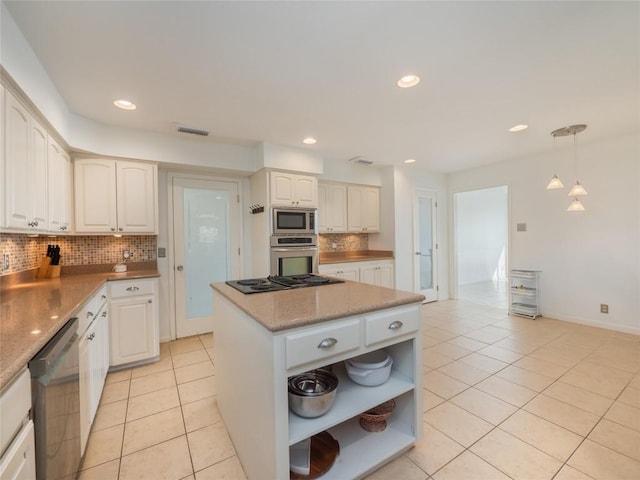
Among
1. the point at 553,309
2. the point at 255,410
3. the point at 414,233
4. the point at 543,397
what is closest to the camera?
the point at 255,410

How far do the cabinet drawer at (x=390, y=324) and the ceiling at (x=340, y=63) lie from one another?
1605 mm

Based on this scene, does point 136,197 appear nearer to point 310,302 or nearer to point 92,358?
point 92,358

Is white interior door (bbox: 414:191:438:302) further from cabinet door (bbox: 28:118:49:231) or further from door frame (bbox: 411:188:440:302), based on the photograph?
cabinet door (bbox: 28:118:49:231)

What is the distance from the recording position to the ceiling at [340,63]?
1.50m

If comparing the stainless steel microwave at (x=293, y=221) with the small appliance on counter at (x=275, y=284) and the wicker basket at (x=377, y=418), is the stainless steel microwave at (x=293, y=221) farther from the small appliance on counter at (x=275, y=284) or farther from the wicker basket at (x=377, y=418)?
the wicker basket at (x=377, y=418)

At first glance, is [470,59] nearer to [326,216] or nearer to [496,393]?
[496,393]

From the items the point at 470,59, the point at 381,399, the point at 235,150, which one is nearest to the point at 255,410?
the point at 381,399

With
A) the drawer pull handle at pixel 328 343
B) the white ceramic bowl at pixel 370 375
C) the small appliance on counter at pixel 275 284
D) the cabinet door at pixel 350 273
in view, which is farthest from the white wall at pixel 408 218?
the drawer pull handle at pixel 328 343

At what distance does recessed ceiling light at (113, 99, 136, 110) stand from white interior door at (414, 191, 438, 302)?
433cm

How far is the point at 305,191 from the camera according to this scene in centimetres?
380

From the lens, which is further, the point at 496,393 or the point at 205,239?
the point at 205,239

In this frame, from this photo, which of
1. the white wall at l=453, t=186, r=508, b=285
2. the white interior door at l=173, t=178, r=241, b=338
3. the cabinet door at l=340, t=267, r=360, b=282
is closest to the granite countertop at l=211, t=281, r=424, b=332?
the white interior door at l=173, t=178, r=241, b=338

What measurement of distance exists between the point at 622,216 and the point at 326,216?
378 cm

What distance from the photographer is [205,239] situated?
12.2 ft
